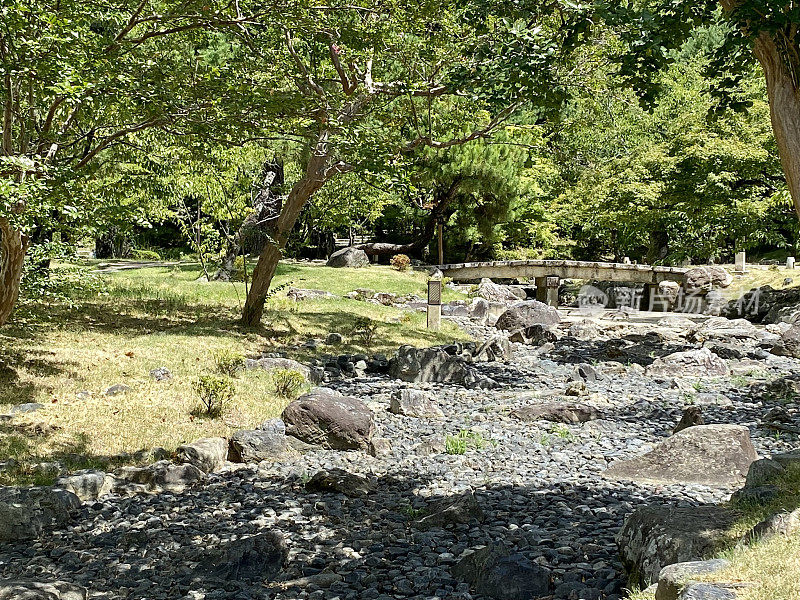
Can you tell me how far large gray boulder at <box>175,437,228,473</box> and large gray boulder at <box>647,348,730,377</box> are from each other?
32.5ft

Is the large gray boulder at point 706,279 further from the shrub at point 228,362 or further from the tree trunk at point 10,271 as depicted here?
the tree trunk at point 10,271

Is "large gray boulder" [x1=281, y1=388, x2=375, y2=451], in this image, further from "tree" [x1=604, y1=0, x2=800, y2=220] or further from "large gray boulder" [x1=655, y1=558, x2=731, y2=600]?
"large gray boulder" [x1=655, y1=558, x2=731, y2=600]

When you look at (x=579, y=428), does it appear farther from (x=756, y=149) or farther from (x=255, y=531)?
(x=756, y=149)

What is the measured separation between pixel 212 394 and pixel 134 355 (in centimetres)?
304

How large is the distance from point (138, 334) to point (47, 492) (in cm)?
737

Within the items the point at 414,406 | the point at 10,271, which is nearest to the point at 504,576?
the point at 414,406

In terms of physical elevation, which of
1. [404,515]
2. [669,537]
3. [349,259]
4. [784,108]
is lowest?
[404,515]

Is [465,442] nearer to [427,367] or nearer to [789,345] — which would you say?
[427,367]

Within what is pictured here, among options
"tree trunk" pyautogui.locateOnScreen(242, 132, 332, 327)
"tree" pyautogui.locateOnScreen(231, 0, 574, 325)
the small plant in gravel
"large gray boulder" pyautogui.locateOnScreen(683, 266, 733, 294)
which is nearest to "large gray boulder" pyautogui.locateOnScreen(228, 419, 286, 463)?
the small plant in gravel

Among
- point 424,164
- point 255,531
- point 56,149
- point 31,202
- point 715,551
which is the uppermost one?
point 424,164

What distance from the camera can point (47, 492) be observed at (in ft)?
22.4

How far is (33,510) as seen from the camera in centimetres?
645

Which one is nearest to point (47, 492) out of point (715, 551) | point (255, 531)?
point (255, 531)

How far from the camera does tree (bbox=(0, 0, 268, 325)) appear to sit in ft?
24.6
